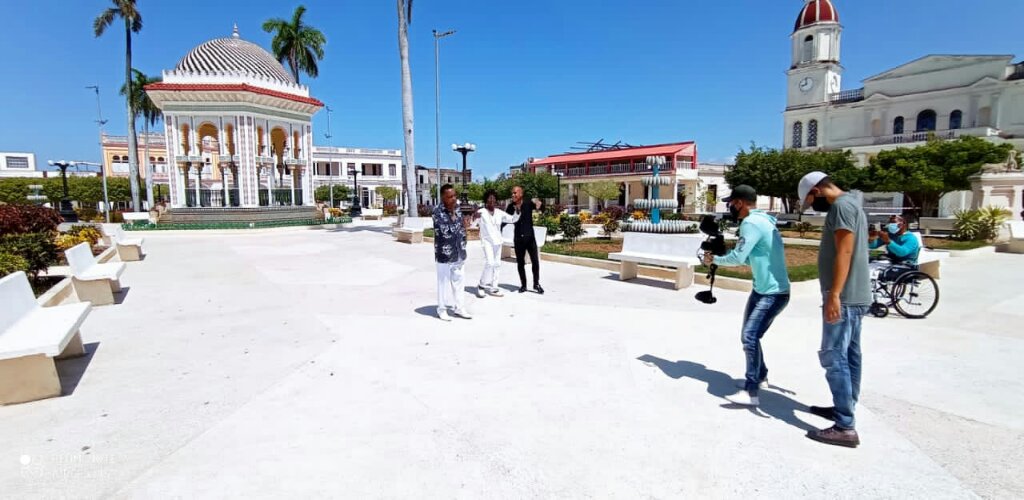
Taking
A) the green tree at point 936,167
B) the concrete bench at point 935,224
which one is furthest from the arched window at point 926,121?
the concrete bench at point 935,224

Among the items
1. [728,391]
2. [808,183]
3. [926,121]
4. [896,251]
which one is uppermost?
[926,121]

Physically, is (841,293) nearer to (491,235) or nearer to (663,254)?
(491,235)

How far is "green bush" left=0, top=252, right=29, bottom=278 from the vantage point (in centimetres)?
648

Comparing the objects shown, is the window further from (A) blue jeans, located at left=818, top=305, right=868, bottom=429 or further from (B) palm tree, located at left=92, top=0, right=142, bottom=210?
(A) blue jeans, located at left=818, top=305, right=868, bottom=429

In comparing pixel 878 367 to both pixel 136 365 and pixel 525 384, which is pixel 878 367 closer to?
pixel 525 384

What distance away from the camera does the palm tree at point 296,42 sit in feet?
101

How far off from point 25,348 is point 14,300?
0.71 meters

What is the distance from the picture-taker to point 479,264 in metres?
11.0

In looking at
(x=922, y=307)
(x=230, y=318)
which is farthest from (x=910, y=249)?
(x=230, y=318)

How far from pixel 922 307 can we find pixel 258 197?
989 inches

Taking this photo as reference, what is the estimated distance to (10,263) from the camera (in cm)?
661

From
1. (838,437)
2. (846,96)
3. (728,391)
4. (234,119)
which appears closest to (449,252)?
(728,391)

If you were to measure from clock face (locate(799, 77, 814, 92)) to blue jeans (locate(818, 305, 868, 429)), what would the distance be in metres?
51.5

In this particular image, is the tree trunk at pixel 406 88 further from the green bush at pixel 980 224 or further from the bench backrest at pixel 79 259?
the green bush at pixel 980 224
